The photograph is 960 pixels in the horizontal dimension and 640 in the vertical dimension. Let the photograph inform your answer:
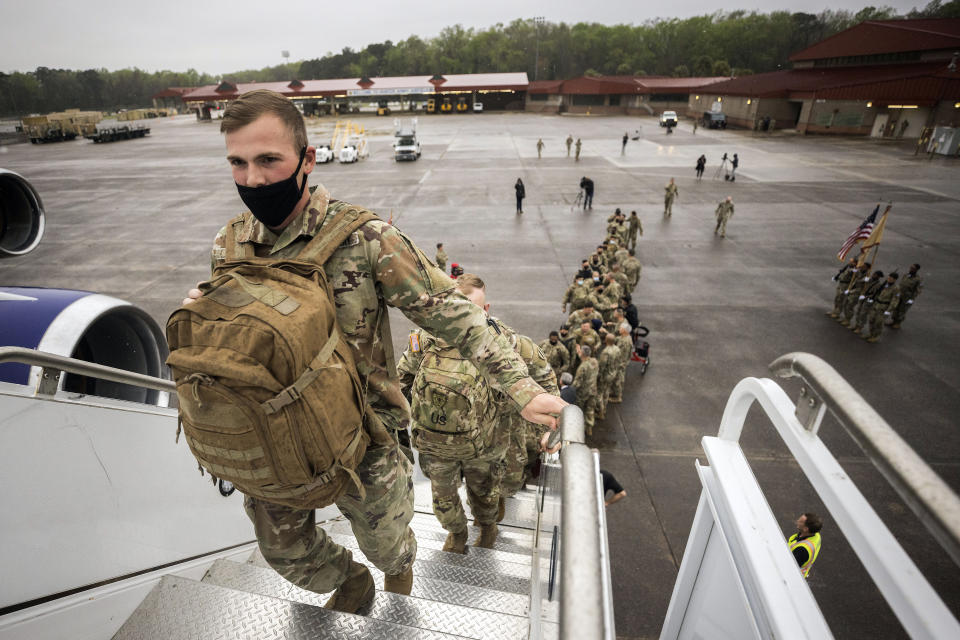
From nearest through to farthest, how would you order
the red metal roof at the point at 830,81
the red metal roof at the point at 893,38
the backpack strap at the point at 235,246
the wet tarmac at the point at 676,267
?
the backpack strap at the point at 235,246 → the wet tarmac at the point at 676,267 → the red metal roof at the point at 830,81 → the red metal roof at the point at 893,38

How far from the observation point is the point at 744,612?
6.13 feet

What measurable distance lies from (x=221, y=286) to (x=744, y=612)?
2.30 meters

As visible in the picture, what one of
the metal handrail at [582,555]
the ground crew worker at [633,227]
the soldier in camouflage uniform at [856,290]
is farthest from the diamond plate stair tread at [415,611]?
the ground crew worker at [633,227]

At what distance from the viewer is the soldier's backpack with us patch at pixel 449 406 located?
11.4 feet

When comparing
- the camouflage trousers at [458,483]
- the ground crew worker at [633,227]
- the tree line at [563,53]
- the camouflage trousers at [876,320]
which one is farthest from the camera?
the tree line at [563,53]

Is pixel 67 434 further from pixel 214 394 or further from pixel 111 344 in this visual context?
pixel 111 344

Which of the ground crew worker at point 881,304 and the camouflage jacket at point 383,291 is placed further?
the ground crew worker at point 881,304

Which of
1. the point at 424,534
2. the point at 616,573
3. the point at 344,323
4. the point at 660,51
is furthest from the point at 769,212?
the point at 660,51

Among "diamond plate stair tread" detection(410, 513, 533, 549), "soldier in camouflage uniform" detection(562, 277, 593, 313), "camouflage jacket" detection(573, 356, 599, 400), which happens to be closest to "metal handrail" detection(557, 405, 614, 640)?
"diamond plate stair tread" detection(410, 513, 533, 549)

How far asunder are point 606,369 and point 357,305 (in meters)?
5.84

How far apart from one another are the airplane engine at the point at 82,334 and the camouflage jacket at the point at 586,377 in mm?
4838

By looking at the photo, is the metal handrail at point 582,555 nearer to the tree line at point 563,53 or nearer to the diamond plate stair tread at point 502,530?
the diamond plate stair tread at point 502,530

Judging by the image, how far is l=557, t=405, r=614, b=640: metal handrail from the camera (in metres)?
0.90

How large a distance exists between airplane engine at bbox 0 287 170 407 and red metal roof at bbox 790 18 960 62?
5293 cm
